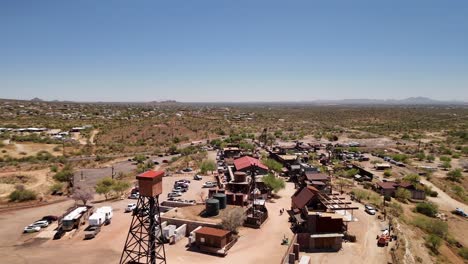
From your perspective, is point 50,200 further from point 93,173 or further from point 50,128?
point 50,128

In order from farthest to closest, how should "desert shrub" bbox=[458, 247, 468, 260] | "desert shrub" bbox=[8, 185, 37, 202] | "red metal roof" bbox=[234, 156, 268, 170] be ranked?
"red metal roof" bbox=[234, 156, 268, 170] → "desert shrub" bbox=[8, 185, 37, 202] → "desert shrub" bbox=[458, 247, 468, 260]

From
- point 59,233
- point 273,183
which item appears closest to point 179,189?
point 273,183

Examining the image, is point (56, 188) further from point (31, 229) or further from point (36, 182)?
point (31, 229)

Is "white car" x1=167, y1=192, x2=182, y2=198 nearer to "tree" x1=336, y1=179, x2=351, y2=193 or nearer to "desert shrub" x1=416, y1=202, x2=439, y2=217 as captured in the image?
"tree" x1=336, y1=179, x2=351, y2=193

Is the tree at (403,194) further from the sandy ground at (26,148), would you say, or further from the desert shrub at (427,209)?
the sandy ground at (26,148)

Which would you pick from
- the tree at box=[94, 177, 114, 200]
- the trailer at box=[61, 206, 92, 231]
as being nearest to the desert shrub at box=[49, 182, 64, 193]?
the tree at box=[94, 177, 114, 200]

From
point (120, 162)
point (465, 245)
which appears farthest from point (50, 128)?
point (465, 245)
